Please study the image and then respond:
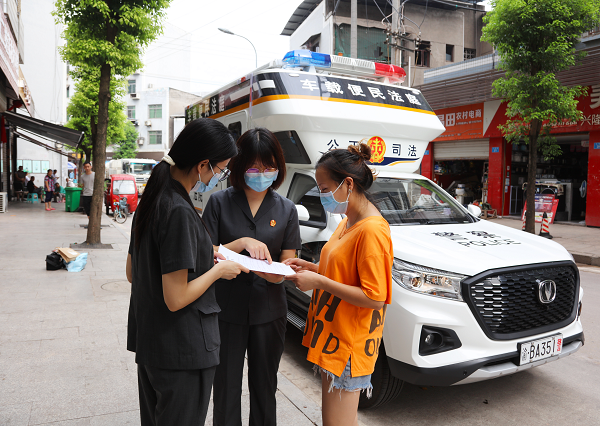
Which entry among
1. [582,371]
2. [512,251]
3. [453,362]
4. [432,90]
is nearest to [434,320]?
[453,362]

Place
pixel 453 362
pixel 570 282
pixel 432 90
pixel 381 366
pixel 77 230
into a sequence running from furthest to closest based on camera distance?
pixel 432 90
pixel 77 230
pixel 570 282
pixel 381 366
pixel 453 362

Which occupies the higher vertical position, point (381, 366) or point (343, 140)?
point (343, 140)

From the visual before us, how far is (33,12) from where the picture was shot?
27562mm

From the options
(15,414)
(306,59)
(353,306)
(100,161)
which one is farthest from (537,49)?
(15,414)

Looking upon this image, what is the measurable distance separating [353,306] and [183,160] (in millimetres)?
1000

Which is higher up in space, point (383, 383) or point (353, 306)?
point (353, 306)

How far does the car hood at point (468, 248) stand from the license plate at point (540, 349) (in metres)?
0.54

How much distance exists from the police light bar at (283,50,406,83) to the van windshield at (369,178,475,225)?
1.65 m

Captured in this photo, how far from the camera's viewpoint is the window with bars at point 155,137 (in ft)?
174

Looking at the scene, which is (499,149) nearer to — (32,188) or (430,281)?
(430,281)

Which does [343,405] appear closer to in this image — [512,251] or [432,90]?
[512,251]

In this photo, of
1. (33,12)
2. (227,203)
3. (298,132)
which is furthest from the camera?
(33,12)

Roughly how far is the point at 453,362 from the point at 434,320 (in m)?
0.29

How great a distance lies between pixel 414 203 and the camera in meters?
4.30
